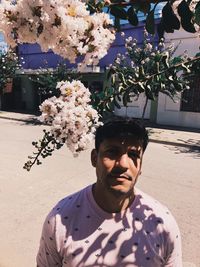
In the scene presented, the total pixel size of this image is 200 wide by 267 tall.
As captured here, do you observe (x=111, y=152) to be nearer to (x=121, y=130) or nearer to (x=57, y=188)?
(x=121, y=130)

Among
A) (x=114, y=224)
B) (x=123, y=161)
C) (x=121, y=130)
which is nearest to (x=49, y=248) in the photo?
(x=114, y=224)

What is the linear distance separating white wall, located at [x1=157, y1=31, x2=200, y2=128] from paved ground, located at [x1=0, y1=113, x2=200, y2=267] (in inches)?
171

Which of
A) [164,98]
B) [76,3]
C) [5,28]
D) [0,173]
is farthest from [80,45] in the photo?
[164,98]

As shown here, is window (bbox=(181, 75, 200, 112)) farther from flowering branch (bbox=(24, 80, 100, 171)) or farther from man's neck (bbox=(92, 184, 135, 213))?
flowering branch (bbox=(24, 80, 100, 171))

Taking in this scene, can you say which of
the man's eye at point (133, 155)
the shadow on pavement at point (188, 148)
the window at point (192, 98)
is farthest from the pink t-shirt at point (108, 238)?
the window at point (192, 98)

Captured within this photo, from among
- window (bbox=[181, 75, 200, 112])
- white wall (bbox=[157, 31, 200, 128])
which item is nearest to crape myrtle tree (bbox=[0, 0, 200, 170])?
white wall (bbox=[157, 31, 200, 128])

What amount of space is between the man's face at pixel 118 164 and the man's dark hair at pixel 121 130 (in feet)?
0.08

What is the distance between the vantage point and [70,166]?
27.3 ft

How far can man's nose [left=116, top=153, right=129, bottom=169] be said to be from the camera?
5.01 ft

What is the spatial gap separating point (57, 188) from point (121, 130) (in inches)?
204

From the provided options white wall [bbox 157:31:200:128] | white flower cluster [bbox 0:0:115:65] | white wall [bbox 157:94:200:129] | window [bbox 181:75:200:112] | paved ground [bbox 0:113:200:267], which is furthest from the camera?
white wall [bbox 157:94:200:129]

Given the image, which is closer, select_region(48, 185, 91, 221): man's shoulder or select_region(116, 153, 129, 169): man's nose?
select_region(116, 153, 129, 169): man's nose

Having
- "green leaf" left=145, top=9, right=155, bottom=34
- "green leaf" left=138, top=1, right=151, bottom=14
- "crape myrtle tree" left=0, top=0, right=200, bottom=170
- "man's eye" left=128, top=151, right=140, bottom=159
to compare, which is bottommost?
"man's eye" left=128, top=151, right=140, bottom=159

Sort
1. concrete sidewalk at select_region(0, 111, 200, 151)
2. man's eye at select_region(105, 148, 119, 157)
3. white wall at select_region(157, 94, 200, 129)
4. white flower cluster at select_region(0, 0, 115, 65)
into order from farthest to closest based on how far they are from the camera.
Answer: white wall at select_region(157, 94, 200, 129), concrete sidewalk at select_region(0, 111, 200, 151), man's eye at select_region(105, 148, 119, 157), white flower cluster at select_region(0, 0, 115, 65)
